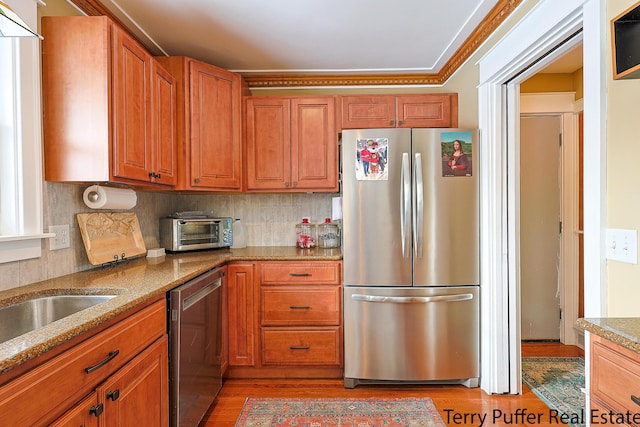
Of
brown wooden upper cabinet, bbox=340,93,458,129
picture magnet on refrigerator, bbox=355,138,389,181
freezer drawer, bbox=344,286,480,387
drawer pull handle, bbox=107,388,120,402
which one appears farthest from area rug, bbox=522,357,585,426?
drawer pull handle, bbox=107,388,120,402

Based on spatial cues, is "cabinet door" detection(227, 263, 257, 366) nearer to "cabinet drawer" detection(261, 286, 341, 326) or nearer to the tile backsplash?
"cabinet drawer" detection(261, 286, 341, 326)

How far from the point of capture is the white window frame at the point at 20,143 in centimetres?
157

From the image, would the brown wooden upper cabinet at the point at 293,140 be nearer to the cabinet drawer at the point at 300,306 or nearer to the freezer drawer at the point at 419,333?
the cabinet drawer at the point at 300,306

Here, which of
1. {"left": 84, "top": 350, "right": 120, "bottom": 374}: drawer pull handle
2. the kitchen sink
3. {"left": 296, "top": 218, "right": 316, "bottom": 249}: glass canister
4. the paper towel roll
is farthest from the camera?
{"left": 296, "top": 218, "right": 316, "bottom": 249}: glass canister

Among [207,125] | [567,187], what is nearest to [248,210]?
[207,125]

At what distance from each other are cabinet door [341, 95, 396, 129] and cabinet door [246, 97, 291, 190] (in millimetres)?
478

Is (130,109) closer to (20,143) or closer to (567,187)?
(20,143)

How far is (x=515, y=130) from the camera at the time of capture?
7.72ft

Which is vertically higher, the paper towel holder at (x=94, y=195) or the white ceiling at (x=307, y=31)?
the white ceiling at (x=307, y=31)

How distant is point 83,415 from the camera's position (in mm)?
1080

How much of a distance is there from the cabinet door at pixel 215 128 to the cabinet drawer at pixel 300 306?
0.91 m

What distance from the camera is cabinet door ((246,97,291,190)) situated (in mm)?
2908

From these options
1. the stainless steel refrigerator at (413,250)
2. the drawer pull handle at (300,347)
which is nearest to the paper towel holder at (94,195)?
the stainless steel refrigerator at (413,250)

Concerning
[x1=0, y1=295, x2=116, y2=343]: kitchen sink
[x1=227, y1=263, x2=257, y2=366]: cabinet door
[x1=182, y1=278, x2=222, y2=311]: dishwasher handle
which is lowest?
[x1=227, y1=263, x2=257, y2=366]: cabinet door
